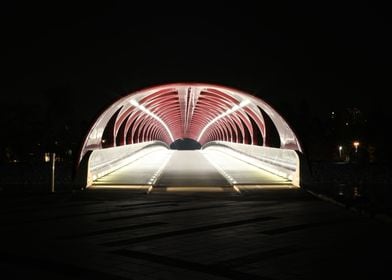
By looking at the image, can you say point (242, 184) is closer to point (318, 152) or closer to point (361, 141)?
point (361, 141)

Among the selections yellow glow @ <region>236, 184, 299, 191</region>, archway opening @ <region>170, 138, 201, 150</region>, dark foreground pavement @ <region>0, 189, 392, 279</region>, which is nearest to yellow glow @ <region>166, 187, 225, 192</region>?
yellow glow @ <region>236, 184, 299, 191</region>

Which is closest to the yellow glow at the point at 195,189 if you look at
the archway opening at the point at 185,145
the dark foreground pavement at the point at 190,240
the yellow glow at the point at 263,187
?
the yellow glow at the point at 263,187

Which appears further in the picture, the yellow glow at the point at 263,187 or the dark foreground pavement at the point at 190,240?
the yellow glow at the point at 263,187

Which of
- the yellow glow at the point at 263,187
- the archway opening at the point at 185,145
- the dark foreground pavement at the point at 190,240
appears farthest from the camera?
the archway opening at the point at 185,145

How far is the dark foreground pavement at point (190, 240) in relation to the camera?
5.94 metres

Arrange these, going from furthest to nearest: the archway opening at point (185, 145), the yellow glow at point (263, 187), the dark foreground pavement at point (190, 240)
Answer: the archway opening at point (185, 145) → the yellow glow at point (263, 187) → the dark foreground pavement at point (190, 240)

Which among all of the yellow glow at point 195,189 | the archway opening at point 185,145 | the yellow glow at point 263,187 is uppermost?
the archway opening at point 185,145

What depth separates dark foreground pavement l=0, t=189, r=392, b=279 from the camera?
5.94 meters

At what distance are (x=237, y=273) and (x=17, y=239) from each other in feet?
11.3

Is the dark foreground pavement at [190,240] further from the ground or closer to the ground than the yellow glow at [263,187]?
closer to the ground

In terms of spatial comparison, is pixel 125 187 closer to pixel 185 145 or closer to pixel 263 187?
pixel 263 187

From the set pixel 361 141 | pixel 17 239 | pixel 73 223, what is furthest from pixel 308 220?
pixel 361 141

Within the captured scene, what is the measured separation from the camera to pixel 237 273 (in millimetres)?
5801

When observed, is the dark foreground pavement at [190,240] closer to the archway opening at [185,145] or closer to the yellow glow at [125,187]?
the yellow glow at [125,187]
